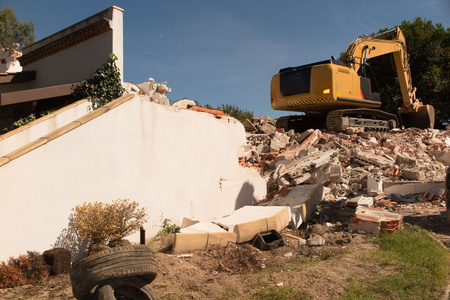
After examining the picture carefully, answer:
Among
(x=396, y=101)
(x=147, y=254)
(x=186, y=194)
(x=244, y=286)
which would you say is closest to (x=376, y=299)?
(x=244, y=286)

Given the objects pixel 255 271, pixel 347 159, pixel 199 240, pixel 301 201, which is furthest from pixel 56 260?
pixel 347 159

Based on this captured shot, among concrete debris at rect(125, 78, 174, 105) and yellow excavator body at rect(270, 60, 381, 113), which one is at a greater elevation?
yellow excavator body at rect(270, 60, 381, 113)

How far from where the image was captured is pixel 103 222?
212 inches

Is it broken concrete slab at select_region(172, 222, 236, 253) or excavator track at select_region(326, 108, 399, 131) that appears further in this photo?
excavator track at select_region(326, 108, 399, 131)

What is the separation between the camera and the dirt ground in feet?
14.5

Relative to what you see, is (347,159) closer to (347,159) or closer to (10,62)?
(347,159)

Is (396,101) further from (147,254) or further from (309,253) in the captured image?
(147,254)

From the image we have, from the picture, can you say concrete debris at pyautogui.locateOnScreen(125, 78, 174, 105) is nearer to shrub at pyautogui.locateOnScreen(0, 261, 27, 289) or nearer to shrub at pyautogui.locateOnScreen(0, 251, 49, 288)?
shrub at pyautogui.locateOnScreen(0, 251, 49, 288)

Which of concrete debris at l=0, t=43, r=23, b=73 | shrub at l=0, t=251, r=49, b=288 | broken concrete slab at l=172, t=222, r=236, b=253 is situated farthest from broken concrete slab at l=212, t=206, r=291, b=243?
concrete debris at l=0, t=43, r=23, b=73

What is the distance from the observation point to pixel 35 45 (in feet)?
35.4

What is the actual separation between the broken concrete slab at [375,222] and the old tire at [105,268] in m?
4.33

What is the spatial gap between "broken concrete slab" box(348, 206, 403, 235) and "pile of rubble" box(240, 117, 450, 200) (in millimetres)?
2442

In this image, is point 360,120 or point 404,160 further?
point 360,120

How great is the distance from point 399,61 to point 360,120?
511cm
